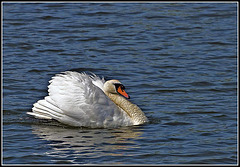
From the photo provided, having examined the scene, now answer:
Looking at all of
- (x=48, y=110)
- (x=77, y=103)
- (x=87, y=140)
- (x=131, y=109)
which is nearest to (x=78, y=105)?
(x=77, y=103)

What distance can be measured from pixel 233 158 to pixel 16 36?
36.4 ft

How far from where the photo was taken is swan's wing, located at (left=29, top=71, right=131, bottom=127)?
10.9 m

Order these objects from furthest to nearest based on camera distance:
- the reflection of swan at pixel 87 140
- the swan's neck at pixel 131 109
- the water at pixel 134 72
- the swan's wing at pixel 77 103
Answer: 1. the swan's neck at pixel 131 109
2. the swan's wing at pixel 77 103
3. the water at pixel 134 72
4. the reflection of swan at pixel 87 140

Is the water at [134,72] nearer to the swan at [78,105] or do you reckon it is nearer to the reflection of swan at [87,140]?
the reflection of swan at [87,140]

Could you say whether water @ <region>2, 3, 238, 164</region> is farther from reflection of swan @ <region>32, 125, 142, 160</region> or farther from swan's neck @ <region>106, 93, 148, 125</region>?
swan's neck @ <region>106, 93, 148, 125</region>

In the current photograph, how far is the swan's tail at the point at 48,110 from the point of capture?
1092cm

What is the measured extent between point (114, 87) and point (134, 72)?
341cm

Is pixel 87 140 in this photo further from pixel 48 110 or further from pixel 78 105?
pixel 48 110

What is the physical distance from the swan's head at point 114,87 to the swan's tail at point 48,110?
124 cm

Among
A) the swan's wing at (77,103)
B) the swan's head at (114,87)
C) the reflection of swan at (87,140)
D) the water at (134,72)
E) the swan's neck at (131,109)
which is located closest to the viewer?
the reflection of swan at (87,140)

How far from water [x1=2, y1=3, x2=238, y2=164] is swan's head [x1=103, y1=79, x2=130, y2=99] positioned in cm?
85

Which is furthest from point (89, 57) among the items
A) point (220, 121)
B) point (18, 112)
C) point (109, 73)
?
point (220, 121)

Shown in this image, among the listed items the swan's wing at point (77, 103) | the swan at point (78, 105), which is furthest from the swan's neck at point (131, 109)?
the swan's wing at point (77, 103)

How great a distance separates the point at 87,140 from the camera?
1019 cm
